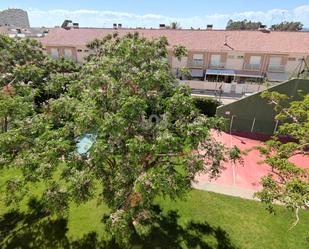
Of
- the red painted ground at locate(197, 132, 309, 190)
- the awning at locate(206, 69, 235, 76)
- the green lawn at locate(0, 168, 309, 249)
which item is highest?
the awning at locate(206, 69, 235, 76)

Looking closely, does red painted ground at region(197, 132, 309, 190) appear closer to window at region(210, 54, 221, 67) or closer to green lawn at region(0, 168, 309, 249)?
green lawn at region(0, 168, 309, 249)

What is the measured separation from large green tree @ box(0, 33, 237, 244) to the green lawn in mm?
3869

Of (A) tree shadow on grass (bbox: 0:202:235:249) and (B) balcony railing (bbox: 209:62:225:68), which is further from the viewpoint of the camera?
(B) balcony railing (bbox: 209:62:225:68)

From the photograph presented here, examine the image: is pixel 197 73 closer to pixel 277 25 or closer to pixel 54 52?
pixel 54 52

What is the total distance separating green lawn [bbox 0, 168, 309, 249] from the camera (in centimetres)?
1309

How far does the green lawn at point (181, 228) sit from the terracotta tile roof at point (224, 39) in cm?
3338

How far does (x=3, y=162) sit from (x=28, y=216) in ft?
19.9

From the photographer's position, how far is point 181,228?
1401 centimetres

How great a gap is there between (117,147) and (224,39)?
4110 centimetres

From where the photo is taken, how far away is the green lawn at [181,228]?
13.1 meters

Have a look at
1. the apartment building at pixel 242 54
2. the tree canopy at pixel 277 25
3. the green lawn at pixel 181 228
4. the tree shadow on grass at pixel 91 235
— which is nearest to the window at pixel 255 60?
the apartment building at pixel 242 54

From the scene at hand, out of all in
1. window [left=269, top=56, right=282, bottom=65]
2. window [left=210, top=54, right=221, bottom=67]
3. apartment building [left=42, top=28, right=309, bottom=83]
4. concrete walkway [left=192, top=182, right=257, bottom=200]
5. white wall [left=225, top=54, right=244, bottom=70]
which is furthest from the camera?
window [left=210, top=54, right=221, bottom=67]

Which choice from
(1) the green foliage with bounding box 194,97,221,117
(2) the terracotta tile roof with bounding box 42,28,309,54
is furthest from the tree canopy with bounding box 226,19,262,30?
(1) the green foliage with bounding box 194,97,221,117

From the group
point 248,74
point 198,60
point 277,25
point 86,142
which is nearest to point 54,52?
point 198,60
